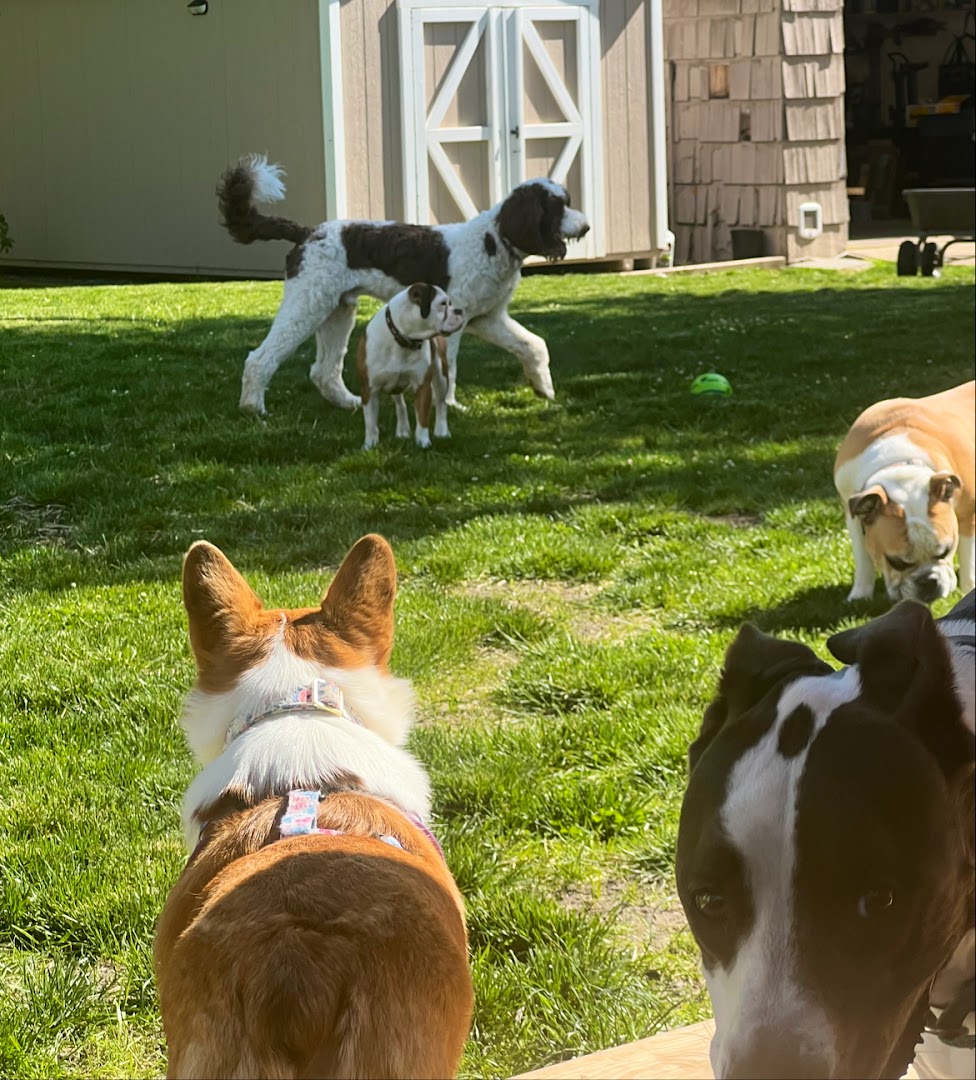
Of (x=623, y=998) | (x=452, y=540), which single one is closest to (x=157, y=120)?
(x=452, y=540)

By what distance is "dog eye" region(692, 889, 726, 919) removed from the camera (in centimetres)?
130

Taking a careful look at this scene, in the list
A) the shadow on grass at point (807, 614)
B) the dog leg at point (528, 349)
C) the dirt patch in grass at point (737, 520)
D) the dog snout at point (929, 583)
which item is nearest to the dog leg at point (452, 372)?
the dog leg at point (528, 349)

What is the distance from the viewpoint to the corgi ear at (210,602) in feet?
8.13

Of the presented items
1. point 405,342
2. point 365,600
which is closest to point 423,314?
point 405,342

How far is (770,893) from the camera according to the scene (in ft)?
4.08

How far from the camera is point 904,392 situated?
880 cm

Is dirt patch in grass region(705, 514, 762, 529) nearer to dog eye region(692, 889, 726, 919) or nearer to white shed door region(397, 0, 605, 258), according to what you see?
dog eye region(692, 889, 726, 919)

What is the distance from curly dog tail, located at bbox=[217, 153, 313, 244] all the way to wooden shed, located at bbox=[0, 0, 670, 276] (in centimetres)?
421

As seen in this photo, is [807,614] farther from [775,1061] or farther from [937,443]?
[775,1061]

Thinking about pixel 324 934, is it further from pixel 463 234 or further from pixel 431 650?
pixel 463 234

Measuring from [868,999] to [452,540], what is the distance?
16.0ft

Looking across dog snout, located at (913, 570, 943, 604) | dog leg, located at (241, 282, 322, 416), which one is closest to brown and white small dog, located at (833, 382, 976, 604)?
dog snout, located at (913, 570, 943, 604)

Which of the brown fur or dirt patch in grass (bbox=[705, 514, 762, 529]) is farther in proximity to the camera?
dirt patch in grass (bbox=[705, 514, 762, 529])

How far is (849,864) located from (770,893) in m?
0.08
